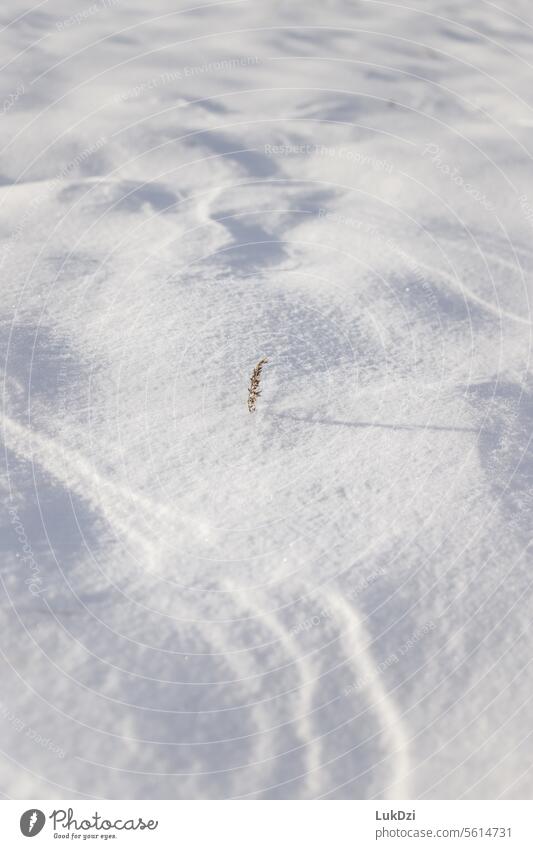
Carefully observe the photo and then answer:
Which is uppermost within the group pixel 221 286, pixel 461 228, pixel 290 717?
pixel 461 228

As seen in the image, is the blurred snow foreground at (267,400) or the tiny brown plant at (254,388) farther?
the tiny brown plant at (254,388)

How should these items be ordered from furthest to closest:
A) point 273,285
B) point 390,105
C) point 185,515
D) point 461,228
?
point 390,105, point 461,228, point 273,285, point 185,515

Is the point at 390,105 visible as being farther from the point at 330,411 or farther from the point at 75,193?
the point at 330,411

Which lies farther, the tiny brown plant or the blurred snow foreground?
the tiny brown plant

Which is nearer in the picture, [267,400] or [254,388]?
[254,388]

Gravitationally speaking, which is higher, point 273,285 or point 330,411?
point 273,285
